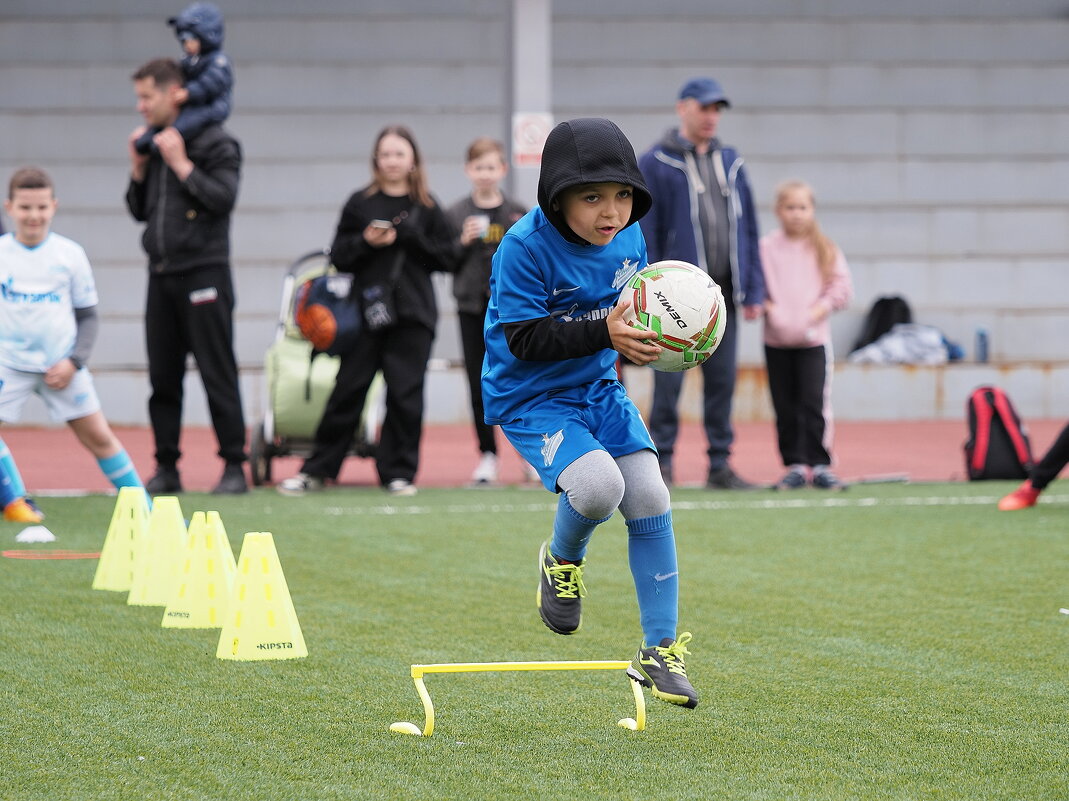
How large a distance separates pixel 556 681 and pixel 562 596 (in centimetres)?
26

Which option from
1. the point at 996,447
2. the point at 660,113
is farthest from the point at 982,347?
the point at 996,447

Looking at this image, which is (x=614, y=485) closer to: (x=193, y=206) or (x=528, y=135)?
(x=193, y=206)

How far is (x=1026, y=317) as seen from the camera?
15.8 metres

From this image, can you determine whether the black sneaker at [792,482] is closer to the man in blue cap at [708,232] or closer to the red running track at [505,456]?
the man in blue cap at [708,232]

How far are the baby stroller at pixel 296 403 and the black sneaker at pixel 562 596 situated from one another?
205 inches

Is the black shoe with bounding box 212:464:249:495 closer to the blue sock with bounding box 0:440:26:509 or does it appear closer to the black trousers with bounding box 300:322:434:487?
the black trousers with bounding box 300:322:434:487

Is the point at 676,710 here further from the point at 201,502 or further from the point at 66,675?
the point at 201,502

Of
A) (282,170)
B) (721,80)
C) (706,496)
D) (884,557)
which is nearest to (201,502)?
(706,496)

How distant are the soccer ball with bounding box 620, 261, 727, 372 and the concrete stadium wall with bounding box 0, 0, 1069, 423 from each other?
11.6m

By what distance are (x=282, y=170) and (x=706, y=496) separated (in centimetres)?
936

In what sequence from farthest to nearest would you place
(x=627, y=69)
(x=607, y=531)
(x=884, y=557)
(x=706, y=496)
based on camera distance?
(x=627, y=69) → (x=706, y=496) → (x=607, y=531) → (x=884, y=557)

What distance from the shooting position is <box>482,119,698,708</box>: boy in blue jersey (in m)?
3.85

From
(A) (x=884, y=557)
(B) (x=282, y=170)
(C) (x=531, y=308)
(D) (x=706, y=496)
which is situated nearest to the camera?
(C) (x=531, y=308)

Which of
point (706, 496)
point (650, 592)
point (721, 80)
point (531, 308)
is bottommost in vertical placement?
point (706, 496)
